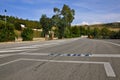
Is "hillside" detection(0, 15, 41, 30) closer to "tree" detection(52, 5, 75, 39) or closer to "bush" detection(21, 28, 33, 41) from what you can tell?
"tree" detection(52, 5, 75, 39)

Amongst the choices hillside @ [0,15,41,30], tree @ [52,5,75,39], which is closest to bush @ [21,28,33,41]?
tree @ [52,5,75,39]

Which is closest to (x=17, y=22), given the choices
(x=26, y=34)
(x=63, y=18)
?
(x=63, y=18)

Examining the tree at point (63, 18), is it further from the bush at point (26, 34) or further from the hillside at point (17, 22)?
the bush at point (26, 34)

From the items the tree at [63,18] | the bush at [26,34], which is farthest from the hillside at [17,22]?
the bush at [26,34]

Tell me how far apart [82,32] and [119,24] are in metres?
28.2

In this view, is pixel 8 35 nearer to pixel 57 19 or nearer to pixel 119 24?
pixel 57 19

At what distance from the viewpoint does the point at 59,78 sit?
5953mm

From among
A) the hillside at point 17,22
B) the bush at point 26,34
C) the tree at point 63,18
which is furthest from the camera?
the hillside at point 17,22

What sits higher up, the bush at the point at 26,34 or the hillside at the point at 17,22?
the hillside at the point at 17,22

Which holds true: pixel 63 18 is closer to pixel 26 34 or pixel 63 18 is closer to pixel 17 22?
pixel 17 22

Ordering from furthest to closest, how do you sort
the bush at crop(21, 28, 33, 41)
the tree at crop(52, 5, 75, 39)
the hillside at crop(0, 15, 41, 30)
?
the hillside at crop(0, 15, 41, 30)
the tree at crop(52, 5, 75, 39)
the bush at crop(21, 28, 33, 41)

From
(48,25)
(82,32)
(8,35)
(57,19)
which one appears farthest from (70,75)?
(82,32)

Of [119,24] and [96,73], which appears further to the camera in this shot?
[119,24]

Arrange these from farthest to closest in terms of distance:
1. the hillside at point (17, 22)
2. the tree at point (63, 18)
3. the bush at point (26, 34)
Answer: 1. the hillside at point (17, 22)
2. the tree at point (63, 18)
3. the bush at point (26, 34)
